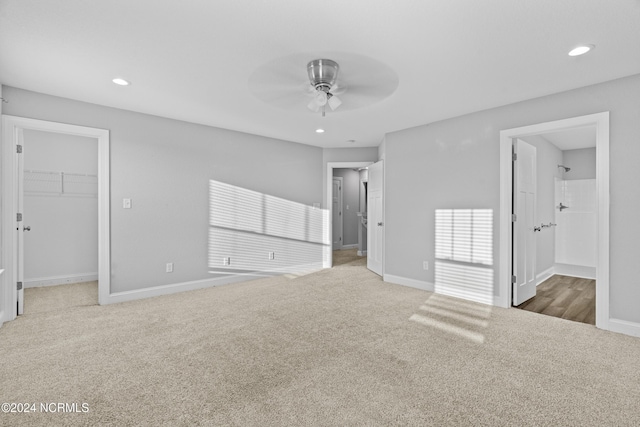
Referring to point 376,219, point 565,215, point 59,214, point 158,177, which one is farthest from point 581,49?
point 59,214

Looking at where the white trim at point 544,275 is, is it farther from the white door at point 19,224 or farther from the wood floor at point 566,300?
the white door at point 19,224

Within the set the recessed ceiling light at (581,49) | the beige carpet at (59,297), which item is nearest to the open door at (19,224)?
the beige carpet at (59,297)

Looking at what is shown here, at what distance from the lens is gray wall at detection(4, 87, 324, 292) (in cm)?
355

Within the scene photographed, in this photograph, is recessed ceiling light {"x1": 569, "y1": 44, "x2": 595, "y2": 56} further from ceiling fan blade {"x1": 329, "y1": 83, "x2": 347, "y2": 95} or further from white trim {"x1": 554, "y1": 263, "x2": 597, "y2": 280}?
white trim {"x1": 554, "y1": 263, "x2": 597, "y2": 280}

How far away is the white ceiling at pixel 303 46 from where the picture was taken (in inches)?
72.4

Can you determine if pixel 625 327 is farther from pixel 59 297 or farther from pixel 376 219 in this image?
pixel 59 297

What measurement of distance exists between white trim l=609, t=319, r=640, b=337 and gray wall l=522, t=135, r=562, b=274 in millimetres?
1787

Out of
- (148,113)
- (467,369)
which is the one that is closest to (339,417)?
(467,369)

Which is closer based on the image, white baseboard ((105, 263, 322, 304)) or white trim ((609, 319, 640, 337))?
white trim ((609, 319, 640, 337))

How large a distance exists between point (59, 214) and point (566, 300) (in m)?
7.37

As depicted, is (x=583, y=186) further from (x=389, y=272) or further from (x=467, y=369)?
(x=467, y=369)

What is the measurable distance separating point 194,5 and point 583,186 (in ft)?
21.3

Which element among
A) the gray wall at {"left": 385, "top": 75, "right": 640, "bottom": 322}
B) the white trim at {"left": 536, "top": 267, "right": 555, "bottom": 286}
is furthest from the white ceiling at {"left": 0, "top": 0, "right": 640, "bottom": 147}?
the white trim at {"left": 536, "top": 267, "right": 555, "bottom": 286}

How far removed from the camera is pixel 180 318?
10.4 ft
